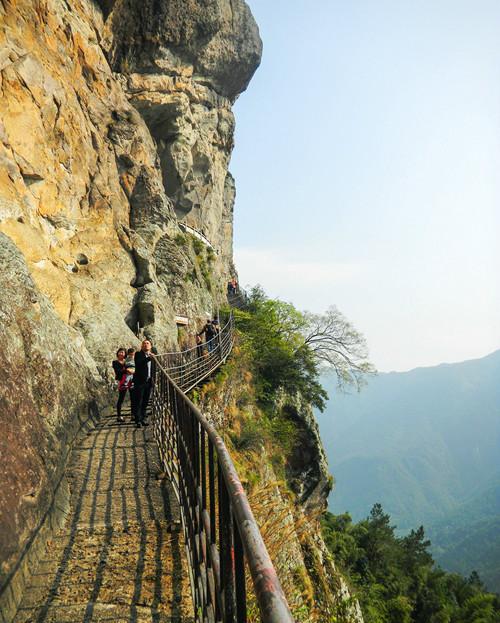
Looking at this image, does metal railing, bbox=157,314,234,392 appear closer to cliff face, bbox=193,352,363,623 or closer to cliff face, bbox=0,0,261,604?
cliff face, bbox=193,352,363,623

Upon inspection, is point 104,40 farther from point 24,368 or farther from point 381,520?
point 381,520

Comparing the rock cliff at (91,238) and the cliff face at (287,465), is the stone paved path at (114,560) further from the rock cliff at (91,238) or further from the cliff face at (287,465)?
the cliff face at (287,465)

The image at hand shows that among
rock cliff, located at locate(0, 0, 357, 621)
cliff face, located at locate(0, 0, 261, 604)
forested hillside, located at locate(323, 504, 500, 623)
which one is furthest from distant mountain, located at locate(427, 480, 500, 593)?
cliff face, located at locate(0, 0, 261, 604)

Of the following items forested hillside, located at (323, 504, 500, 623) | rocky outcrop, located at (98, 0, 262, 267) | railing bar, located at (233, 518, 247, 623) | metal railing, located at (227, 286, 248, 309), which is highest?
rocky outcrop, located at (98, 0, 262, 267)

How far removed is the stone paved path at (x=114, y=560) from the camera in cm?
269

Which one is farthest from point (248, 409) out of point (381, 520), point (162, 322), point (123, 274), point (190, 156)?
point (381, 520)

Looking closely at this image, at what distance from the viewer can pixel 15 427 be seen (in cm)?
311

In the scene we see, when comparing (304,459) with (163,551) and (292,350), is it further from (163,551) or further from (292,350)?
(163,551)

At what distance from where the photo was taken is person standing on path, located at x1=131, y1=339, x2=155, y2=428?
805 cm

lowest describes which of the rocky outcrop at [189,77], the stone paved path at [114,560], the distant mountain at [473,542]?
the distant mountain at [473,542]

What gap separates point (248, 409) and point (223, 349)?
11.1 feet

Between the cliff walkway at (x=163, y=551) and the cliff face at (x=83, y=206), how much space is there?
472 mm

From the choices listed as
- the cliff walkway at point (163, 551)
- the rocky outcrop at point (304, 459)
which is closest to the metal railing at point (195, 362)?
the rocky outcrop at point (304, 459)

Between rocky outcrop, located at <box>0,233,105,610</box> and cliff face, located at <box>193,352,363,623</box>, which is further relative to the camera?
cliff face, located at <box>193,352,363,623</box>
